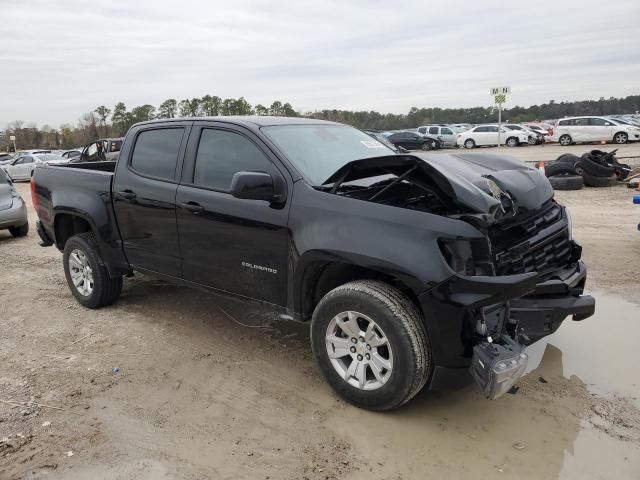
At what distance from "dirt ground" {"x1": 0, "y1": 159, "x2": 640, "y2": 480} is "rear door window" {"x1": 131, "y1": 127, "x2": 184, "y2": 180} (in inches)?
58.5

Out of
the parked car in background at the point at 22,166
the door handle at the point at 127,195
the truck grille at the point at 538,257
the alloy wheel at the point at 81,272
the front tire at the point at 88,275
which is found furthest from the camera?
the parked car in background at the point at 22,166

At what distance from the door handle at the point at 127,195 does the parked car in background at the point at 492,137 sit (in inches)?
1208

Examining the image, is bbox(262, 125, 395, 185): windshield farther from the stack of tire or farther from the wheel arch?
the stack of tire

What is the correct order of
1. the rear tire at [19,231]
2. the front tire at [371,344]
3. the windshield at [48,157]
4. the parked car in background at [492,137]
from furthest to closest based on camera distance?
the parked car in background at [492,137]
the windshield at [48,157]
the rear tire at [19,231]
the front tire at [371,344]

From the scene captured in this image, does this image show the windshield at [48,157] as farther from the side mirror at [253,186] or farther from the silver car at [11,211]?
the side mirror at [253,186]

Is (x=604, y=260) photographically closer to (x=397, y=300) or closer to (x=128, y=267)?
(x=397, y=300)

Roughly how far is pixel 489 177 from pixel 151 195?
110 inches

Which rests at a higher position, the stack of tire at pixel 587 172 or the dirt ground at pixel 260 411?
the stack of tire at pixel 587 172

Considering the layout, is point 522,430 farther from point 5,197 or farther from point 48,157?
point 48,157

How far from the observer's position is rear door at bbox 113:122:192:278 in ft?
15.1

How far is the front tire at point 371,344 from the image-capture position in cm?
321

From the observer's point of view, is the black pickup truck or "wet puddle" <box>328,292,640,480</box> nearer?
"wet puddle" <box>328,292,640,480</box>

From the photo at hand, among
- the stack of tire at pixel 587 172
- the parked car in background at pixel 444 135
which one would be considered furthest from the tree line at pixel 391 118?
the stack of tire at pixel 587 172

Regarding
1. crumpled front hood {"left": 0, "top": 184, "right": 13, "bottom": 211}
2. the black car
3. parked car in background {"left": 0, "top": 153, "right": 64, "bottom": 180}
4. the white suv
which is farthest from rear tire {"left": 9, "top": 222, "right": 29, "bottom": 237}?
the white suv
